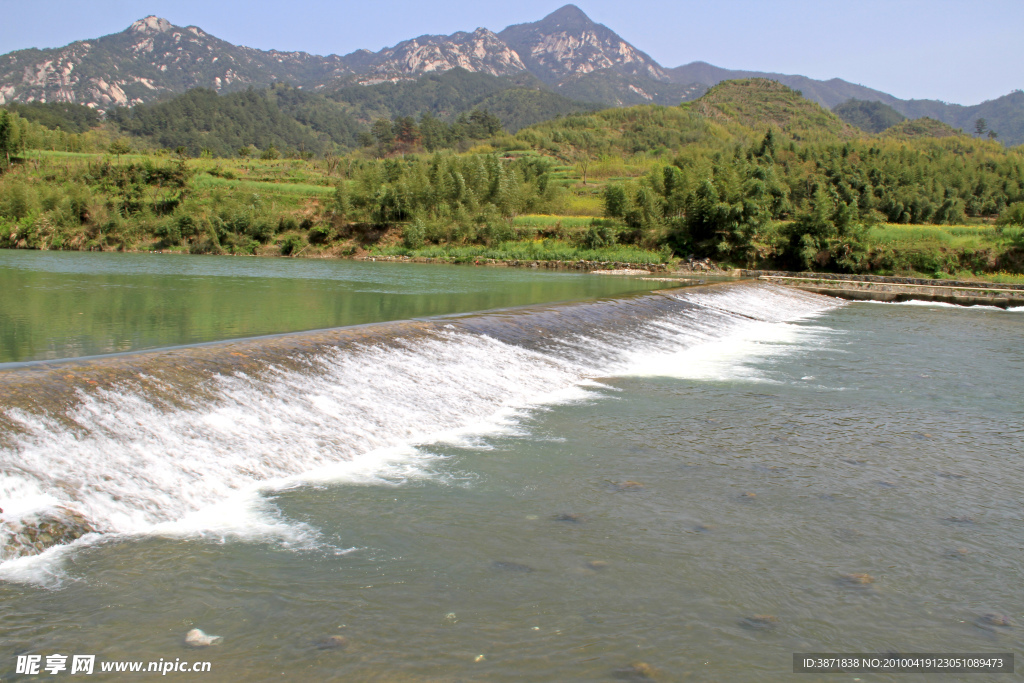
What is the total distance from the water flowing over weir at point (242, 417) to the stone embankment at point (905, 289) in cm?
1988

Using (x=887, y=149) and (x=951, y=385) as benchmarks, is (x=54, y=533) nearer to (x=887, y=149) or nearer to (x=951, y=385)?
(x=951, y=385)

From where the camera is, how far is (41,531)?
436 centimetres

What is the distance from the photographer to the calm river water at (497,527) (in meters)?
3.57

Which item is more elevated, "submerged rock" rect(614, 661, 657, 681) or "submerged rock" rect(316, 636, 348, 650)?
"submerged rock" rect(316, 636, 348, 650)

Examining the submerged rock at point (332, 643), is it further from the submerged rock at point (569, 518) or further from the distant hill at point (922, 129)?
the distant hill at point (922, 129)

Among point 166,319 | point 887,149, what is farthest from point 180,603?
point 887,149

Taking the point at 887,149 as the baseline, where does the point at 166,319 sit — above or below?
below

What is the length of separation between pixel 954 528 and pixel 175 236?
161ft

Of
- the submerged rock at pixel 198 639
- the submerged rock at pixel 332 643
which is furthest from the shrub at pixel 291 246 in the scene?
the submerged rock at pixel 332 643

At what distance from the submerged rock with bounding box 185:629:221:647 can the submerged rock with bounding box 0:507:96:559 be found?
1.49m

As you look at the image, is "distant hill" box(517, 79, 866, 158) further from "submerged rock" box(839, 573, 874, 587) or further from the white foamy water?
"submerged rock" box(839, 573, 874, 587)

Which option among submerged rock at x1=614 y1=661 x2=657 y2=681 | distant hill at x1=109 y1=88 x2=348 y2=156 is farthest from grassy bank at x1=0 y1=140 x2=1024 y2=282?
distant hill at x1=109 y1=88 x2=348 y2=156

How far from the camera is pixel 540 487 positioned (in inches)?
229

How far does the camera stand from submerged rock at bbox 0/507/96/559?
13.8 feet
